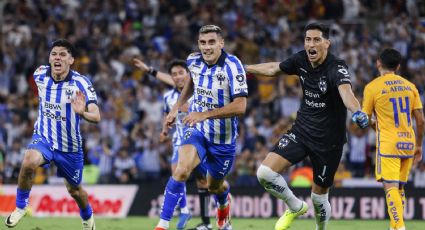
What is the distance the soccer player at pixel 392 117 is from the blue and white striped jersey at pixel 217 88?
171 cm

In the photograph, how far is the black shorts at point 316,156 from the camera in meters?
10.7

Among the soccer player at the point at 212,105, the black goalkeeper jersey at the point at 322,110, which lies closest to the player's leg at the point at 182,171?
the soccer player at the point at 212,105

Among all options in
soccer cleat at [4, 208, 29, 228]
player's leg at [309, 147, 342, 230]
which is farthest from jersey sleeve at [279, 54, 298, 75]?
soccer cleat at [4, 208, 29, 228]

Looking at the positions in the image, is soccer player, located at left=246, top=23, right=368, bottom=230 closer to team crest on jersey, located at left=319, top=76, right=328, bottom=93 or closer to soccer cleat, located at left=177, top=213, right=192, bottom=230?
team crest on jersey, located at left=319, top=76, right=328, bottom=93

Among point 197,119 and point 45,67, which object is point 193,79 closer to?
point 197,119

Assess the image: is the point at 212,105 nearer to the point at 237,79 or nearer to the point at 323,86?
the point at 237,79

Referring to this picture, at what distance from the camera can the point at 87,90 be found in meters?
11.5

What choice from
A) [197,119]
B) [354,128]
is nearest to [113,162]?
[354,128]

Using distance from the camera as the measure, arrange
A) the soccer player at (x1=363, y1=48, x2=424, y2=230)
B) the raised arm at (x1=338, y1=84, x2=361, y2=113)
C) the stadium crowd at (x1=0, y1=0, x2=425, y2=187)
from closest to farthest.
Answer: the raised arm at (x1=338, y1=84, x2=361, y2=113), the soccer player at (x1=363, y1=48, x2=424, y2=230), the stadium crowd at (x1=0, y1=0, x2=425, y2=187)

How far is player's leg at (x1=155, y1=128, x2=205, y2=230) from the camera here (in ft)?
33.9

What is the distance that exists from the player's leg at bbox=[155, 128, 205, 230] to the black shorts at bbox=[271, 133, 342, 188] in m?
1.01

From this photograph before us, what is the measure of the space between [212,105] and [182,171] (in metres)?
1.10

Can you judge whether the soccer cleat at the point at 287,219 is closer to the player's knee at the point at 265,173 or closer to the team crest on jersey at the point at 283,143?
the player's knee at the point at 265,173

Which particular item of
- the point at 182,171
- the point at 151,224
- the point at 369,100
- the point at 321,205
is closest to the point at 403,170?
the point at 369,100
